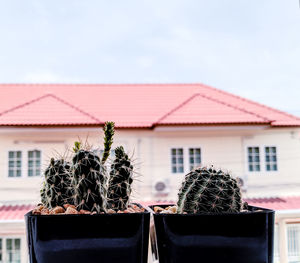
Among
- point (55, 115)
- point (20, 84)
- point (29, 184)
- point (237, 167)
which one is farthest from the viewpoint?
point (20, 84)

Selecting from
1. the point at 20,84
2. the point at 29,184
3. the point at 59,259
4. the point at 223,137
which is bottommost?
the point at 29,184

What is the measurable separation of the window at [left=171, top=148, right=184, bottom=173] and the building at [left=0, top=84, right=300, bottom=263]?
0.02m

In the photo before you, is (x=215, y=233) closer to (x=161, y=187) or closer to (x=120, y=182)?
(x=120, y=182)

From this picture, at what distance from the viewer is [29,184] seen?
243 inches

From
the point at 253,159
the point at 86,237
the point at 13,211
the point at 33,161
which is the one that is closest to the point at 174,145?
the point at 253,159

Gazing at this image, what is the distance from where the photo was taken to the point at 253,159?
679 cm

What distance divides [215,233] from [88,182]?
15 centimetres

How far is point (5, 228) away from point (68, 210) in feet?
1.95

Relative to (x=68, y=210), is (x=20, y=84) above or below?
above

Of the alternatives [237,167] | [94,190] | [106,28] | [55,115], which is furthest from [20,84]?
[94,190]

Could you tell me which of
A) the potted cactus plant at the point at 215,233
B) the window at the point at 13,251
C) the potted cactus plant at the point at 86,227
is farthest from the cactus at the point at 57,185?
the window at the point at 13,251

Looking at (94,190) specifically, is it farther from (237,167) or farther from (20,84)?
(20,84)

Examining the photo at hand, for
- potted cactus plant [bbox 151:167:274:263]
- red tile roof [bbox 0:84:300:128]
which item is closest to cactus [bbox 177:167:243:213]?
potted cactus plant [bbox 151:167:274:263]

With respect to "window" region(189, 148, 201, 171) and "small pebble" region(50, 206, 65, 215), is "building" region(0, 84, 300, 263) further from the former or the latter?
"small pebble" region(50, 206, 65, 215)
